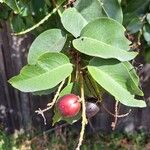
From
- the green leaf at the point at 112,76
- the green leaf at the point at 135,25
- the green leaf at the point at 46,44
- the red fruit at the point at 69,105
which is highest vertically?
the green leaf at the point at 46,44

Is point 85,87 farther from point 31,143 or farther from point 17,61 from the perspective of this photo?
point 31,143

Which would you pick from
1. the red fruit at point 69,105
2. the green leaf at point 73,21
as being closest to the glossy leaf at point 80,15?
the green leaf at point 73,21

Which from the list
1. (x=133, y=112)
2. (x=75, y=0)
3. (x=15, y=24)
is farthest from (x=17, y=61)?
(x=75, y=0)

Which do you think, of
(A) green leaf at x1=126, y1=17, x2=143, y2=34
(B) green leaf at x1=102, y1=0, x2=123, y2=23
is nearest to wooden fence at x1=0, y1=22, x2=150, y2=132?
(A) green leaf at x1=126, y1=17, x2=143, y2=34

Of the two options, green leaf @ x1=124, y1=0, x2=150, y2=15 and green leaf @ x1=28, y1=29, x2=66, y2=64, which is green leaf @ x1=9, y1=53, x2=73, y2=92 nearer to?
green leaf @ x1=28, y1=29, x2=66, y2=64

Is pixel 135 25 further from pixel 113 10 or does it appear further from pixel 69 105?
pixel 69 105

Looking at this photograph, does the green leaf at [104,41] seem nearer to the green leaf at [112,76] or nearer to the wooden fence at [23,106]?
the green leaf at [112,76]
